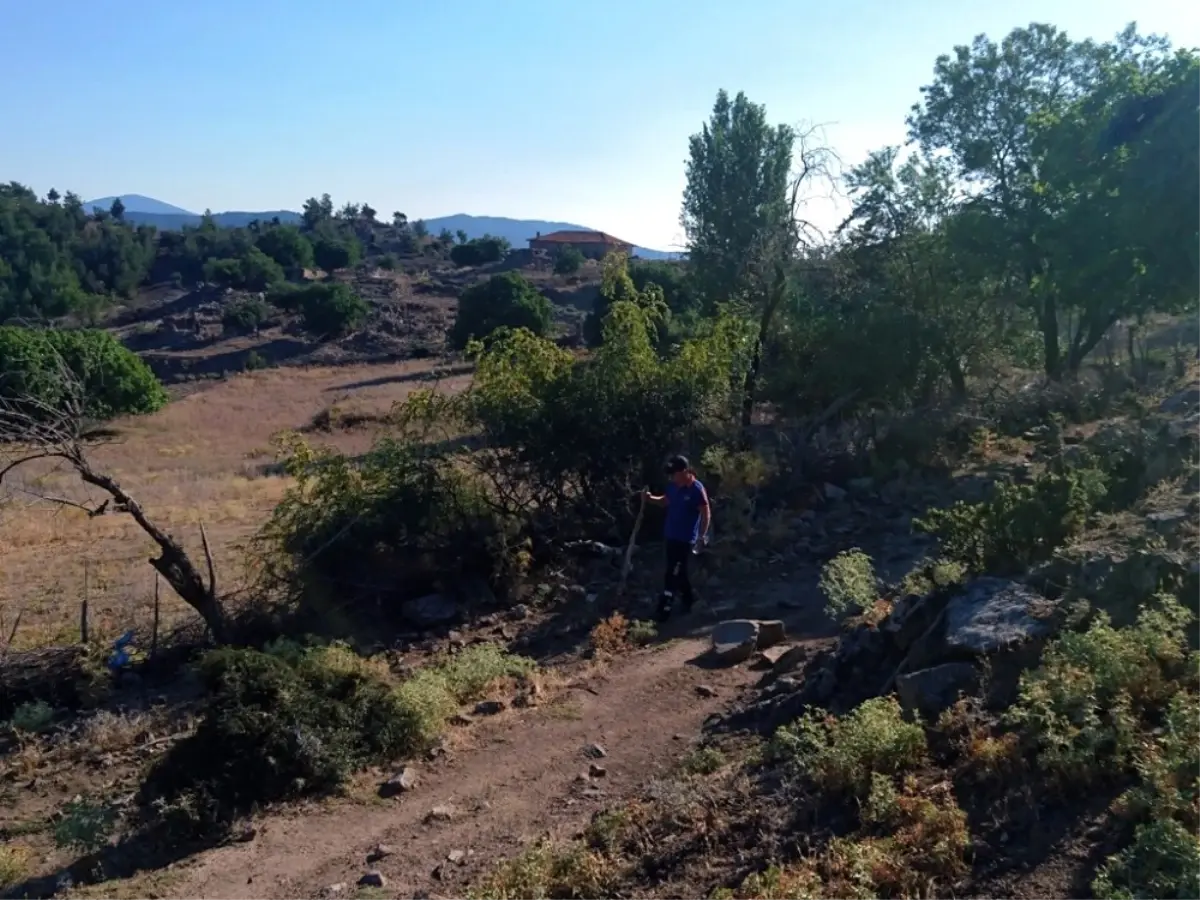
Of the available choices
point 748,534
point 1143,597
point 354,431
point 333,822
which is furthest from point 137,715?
point 354,431

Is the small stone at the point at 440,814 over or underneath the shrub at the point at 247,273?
underneath

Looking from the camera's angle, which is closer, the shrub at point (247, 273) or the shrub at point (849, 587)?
the shrub at point (849, 587)

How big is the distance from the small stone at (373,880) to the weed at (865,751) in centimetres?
206

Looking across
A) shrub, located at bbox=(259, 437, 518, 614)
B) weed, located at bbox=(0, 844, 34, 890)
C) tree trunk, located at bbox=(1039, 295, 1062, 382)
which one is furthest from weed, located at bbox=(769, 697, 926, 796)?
tree trunk, located at bbox=(1039, 295, 1062, 382)

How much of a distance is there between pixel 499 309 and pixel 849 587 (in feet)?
128

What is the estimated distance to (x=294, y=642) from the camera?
9648 millimetres

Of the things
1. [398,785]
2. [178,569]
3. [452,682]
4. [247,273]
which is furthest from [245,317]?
[398,785]

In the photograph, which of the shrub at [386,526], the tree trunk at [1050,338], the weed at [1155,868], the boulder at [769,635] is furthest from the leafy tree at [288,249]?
the weed at [1155,868]

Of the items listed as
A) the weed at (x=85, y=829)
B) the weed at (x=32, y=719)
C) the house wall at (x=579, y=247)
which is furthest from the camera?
the house wall at (x=579, y=247)

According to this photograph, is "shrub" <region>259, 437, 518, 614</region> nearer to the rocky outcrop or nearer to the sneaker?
the sneaker

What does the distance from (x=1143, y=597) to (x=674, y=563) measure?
15.3 ft

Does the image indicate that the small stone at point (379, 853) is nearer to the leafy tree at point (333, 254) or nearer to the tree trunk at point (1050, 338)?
the tree trunk at point (1050, 338)

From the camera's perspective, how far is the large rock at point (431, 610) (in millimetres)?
10523

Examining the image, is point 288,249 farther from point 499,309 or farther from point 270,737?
point 270,737
